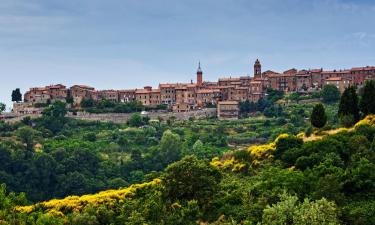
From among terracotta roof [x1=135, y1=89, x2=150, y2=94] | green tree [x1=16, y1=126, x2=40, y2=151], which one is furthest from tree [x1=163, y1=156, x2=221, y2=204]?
terracotta roof [x1=135, y1=89, x2=150, y2=94]

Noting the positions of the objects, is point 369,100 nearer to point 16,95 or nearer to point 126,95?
point 126,95

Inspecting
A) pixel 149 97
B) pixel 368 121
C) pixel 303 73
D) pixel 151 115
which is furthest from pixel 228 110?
pixel 368 121

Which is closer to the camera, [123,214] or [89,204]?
[123,214]

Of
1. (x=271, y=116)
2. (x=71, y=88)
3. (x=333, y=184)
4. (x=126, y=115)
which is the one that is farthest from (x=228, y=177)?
(x=71, y=88)

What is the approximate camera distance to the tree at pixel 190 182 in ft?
95.9

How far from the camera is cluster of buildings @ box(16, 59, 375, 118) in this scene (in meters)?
89.2

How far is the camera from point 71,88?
93.1 m

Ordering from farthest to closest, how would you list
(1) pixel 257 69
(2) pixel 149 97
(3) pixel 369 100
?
(1) pixel 257 69 < (2) pixel 149 97 < (3) pixel 369 100

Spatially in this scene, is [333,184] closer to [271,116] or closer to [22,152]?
[22,152]

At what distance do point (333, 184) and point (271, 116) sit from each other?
56082mm

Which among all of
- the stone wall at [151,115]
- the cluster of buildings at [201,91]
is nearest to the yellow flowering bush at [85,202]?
the stone wall at [151,115]

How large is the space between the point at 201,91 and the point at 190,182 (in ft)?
205

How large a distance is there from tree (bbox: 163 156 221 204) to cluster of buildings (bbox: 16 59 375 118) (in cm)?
5661

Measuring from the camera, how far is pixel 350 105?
128ft
